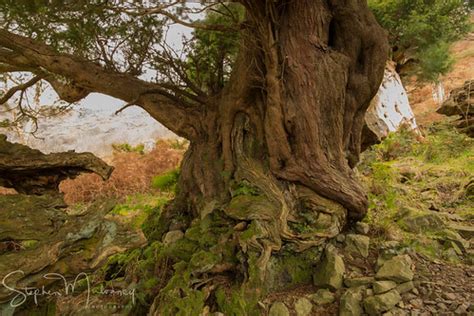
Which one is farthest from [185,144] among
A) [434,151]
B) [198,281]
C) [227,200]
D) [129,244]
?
[129,244]

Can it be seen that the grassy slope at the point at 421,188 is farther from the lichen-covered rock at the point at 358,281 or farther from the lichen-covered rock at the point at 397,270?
the lichen-covered rock at the point at 358,281

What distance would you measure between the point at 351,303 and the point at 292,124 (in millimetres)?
1590

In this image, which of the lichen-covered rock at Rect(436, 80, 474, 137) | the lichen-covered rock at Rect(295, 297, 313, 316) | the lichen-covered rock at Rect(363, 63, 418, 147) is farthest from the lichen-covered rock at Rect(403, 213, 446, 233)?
the lichen-covered rock at Rect(363, 63, 418, 147)

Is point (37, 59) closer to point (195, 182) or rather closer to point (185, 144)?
point (195, 182)

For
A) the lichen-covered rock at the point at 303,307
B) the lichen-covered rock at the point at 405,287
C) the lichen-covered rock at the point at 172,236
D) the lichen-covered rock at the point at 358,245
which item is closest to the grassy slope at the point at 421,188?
the lichen-covered rock at the point at 358,245

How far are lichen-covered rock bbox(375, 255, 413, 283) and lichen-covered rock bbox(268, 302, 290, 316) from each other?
0.77 metres

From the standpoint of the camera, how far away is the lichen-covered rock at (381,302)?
7.61 ft

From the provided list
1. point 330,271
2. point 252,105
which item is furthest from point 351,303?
point 252,105

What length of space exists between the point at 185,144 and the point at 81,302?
9135mm

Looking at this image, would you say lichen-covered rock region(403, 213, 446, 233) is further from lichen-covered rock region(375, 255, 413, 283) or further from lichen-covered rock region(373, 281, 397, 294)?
lichen-covered rock region(373, 281, 397, 294)

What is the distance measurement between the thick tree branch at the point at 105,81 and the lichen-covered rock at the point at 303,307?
2.18 metres

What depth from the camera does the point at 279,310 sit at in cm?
249

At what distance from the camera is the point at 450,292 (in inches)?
97.7

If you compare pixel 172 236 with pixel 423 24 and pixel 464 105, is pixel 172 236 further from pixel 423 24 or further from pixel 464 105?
pixel 423 24
